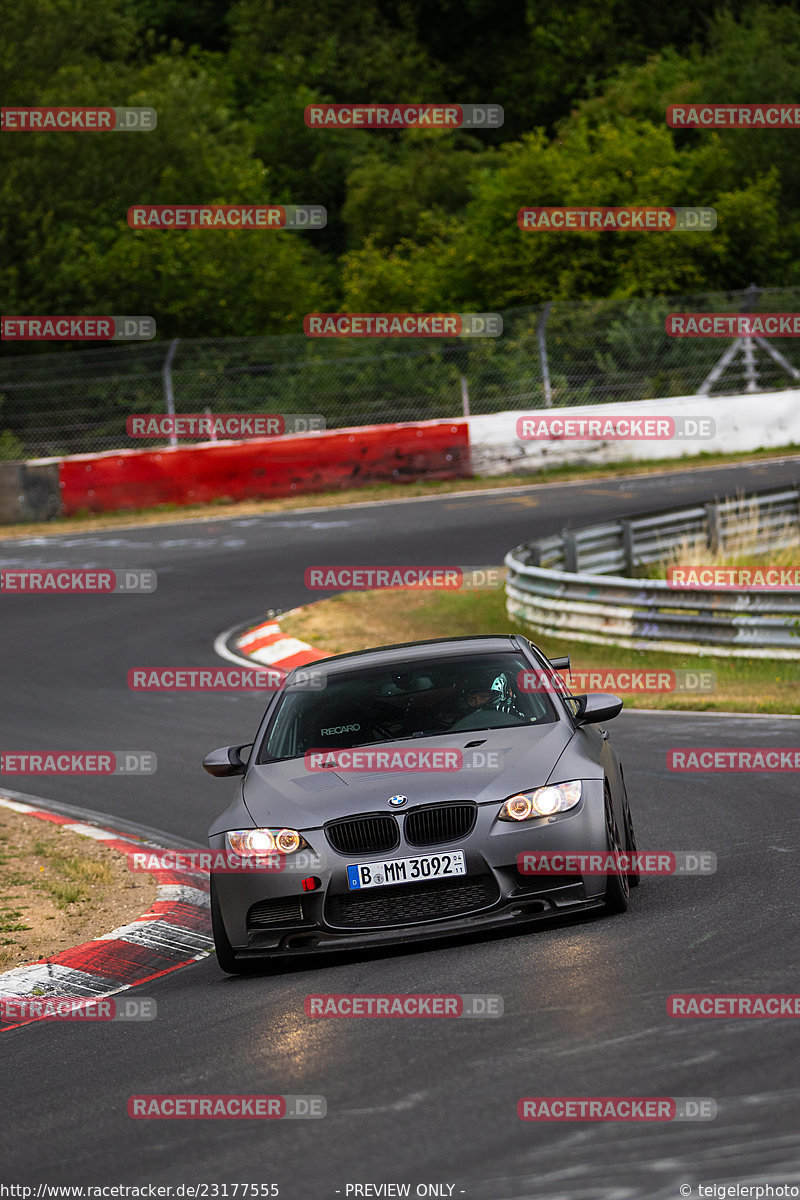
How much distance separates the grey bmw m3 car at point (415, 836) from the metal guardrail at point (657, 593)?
7813 mm

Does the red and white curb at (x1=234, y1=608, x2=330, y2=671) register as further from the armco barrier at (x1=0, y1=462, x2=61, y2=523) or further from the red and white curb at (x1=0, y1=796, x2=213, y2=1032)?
the armco barrier at (x1=0, y1=462, x2=61, y2=523)

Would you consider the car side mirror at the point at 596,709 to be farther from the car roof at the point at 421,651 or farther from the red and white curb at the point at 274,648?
the red and white curb at the point at 274,648

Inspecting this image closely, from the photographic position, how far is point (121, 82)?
41250 millimetres

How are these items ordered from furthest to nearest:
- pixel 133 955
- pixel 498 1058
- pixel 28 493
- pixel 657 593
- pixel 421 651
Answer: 1. pixel 28 493
2. pixel 657 593
3. pixel 421 651
4. pixel 133 955
5. pixel 498 1058

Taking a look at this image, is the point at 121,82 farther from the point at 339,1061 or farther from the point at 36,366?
the point at 339,1061

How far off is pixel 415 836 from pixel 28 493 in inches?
828

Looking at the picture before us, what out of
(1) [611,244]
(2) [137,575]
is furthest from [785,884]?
(1) [611,244]

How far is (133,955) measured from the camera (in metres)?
7.82

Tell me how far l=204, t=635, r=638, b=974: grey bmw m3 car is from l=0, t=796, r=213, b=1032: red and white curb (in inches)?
27.1

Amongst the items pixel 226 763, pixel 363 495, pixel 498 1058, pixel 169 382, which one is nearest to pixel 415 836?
pixel 226 763

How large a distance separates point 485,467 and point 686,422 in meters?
3.95

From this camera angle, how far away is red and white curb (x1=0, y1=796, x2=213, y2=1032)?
730 centimetres

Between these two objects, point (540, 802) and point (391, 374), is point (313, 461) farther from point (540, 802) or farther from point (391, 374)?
point (540, 802)

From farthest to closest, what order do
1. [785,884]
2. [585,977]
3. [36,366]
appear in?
[36,366] < [785,884] < [585,977]
